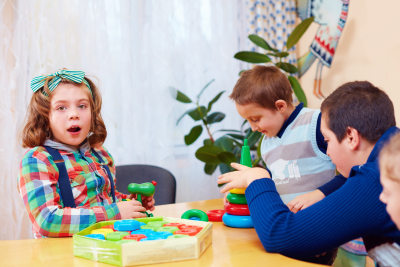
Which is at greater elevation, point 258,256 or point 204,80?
point 204,80

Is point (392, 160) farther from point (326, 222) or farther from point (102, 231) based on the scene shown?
point (102, 231)

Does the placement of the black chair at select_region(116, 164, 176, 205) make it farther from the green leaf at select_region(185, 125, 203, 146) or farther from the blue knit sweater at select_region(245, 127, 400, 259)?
the blue knit sweater at select_region(245, 127, 400, 259)

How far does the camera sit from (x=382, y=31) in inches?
78.7

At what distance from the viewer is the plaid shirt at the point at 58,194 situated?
94 centimetres

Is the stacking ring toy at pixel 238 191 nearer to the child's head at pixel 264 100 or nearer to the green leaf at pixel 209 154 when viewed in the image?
the child's head at pixel 264 100

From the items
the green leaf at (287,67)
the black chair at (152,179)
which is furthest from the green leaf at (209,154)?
the green leaf at (287,67)

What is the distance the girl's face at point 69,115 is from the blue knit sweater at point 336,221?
0.73 m

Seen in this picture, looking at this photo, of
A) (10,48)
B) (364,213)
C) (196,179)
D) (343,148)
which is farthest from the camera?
(196,179)

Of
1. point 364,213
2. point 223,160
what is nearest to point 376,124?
point 364,213

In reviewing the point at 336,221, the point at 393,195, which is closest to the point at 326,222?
the point at 336,221

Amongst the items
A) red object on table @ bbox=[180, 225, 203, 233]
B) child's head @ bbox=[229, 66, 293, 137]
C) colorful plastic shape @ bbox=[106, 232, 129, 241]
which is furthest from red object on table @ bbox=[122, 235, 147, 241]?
child's head @ bbox=[229, 66, 293, 137]

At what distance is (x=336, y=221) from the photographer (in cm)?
68

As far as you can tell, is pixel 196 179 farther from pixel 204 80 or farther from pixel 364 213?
pixel 364 213

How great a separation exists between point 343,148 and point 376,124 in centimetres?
9
